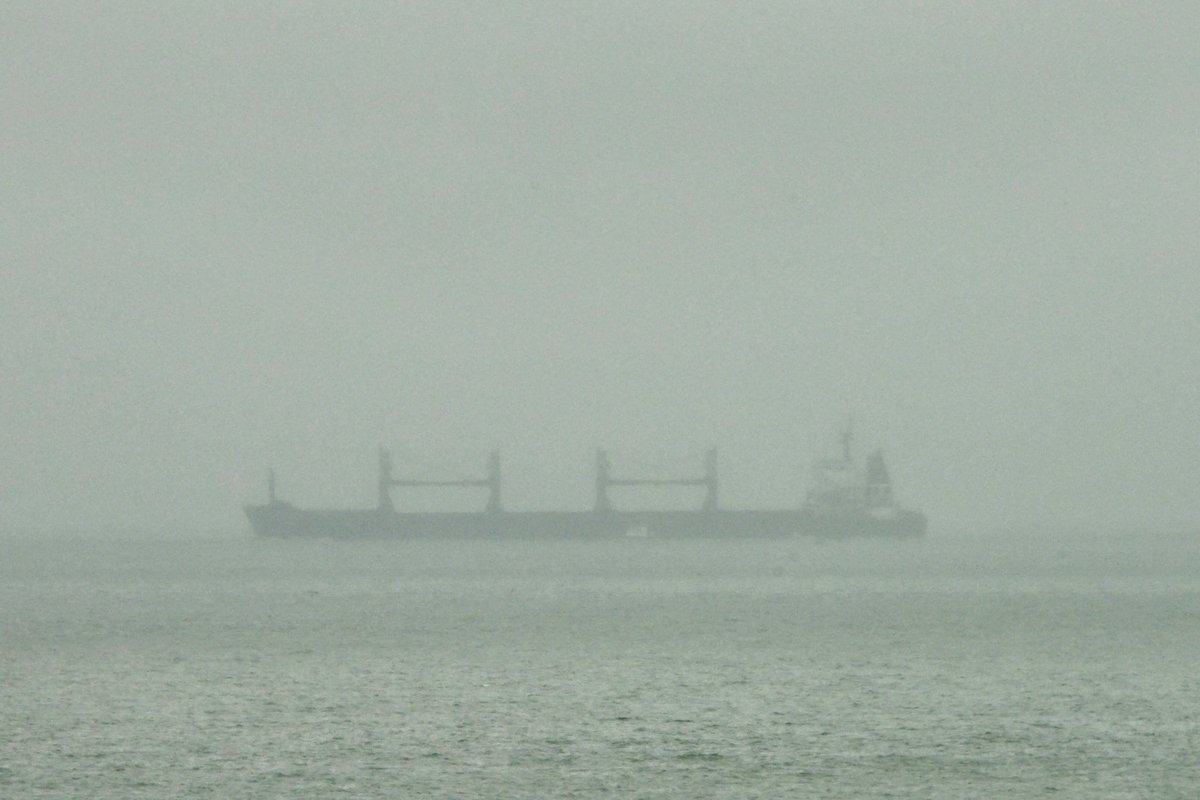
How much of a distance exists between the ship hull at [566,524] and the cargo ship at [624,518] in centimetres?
5

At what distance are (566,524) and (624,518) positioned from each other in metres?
3.15

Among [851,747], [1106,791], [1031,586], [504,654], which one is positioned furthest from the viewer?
[1031,586]

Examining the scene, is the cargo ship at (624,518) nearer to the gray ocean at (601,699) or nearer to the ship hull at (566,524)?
the ship hull at (566,524)

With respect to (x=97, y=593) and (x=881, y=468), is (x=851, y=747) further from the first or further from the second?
(x=881, y=468)

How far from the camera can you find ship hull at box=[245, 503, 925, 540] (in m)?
91.7

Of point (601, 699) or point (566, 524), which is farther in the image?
point (566, 524)

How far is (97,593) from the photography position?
163ft

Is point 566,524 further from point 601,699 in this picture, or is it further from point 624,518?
point 601,699

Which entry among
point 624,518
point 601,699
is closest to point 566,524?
point 624,518

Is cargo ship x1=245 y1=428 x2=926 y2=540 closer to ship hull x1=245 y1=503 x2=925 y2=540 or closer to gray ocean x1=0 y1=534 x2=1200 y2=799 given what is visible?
ship hull x1=245 y1=503 x2=925 y2=540

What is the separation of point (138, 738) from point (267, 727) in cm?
112

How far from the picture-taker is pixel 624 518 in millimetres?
94875

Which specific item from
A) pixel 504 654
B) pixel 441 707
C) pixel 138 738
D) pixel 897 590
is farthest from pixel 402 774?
pixel 897 590

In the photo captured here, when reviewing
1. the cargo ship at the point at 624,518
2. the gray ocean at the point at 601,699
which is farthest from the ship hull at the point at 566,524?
the gray ocean at the point at 601,699
